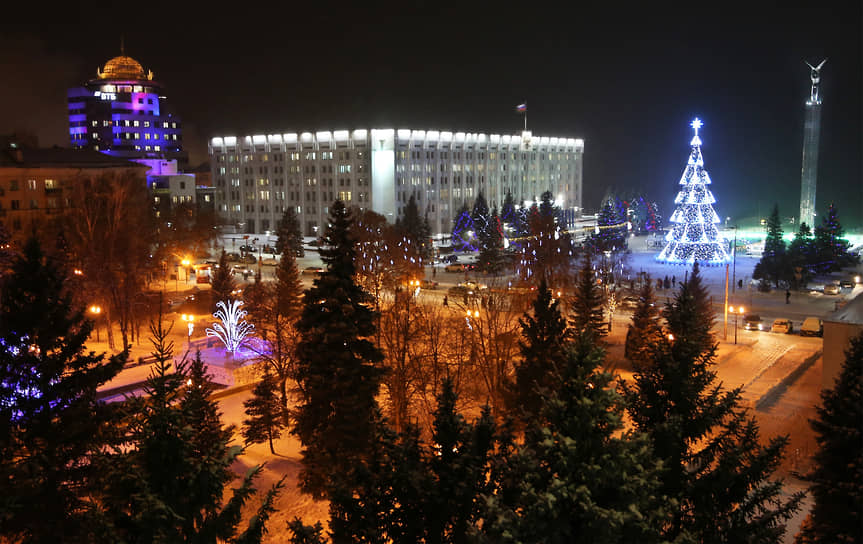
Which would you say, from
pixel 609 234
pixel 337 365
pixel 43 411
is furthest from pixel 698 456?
pixel 609 234

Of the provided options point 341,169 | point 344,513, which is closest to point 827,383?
point 344,513

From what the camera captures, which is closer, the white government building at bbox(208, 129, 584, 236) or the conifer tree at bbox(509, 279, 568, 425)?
the conifer tree at bbox(509, 279, 568, 425)

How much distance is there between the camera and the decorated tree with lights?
5409 cm

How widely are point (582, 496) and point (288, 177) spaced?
289 ft

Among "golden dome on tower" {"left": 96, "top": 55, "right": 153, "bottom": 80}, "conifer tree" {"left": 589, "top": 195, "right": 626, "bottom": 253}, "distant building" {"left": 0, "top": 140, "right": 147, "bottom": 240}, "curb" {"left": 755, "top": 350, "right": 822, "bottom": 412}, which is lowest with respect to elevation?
"curb" {"left": 755, "top": 350, "right": 822, "bottom": 412}

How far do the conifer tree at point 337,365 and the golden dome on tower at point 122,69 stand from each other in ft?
401

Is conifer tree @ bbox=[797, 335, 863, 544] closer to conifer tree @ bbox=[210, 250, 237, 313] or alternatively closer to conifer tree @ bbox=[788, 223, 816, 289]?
conifer tree @ bbox=[210, 250, 237, 313]

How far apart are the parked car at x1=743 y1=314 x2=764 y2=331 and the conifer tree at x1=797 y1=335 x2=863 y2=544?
86.7 feet

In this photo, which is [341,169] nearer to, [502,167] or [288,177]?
[288,177]

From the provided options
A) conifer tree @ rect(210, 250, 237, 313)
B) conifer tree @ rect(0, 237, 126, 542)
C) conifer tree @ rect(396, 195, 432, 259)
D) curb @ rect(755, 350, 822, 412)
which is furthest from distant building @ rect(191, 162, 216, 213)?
conifer tree @ rect(0, 237, 126, 542)

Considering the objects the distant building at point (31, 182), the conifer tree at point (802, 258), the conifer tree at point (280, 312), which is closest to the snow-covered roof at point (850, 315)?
the conifer tree at point (280, 312)

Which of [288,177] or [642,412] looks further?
[288,177]

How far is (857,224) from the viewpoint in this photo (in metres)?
112

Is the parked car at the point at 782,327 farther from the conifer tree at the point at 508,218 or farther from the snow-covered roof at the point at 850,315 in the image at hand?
the conifer tree at the point at 508,218
